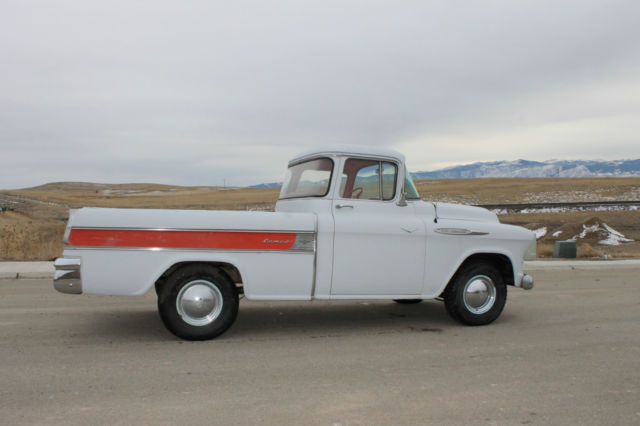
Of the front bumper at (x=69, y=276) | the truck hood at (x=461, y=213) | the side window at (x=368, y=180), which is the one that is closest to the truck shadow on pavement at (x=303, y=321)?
the front bumper at (x=69, y=276)

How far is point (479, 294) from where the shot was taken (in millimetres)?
6738

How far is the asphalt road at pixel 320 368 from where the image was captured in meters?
3.96

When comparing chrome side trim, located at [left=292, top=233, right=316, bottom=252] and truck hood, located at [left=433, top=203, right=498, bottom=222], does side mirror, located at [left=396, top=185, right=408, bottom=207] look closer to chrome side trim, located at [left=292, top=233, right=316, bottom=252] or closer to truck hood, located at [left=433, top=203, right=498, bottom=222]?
truck hood, located at [left=433, top=203, right=498, bottom=222]

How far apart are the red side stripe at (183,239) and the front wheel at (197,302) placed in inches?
11.6

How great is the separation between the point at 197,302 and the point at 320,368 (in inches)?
58.7

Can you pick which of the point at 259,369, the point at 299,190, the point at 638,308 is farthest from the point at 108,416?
the point at 638,308

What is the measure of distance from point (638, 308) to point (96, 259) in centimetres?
773

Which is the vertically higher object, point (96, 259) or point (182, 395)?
point (96, 259)

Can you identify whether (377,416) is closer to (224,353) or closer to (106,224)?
(224,353)

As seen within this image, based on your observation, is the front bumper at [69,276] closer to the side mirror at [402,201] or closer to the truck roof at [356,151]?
the truck roof at [356,151]

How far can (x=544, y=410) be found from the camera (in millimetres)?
4074

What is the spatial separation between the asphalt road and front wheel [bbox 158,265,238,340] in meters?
0.17

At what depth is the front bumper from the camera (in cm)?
537

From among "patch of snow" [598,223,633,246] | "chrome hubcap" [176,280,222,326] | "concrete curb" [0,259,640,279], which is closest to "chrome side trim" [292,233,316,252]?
"chrome hubcap" [176,280,222,326]
